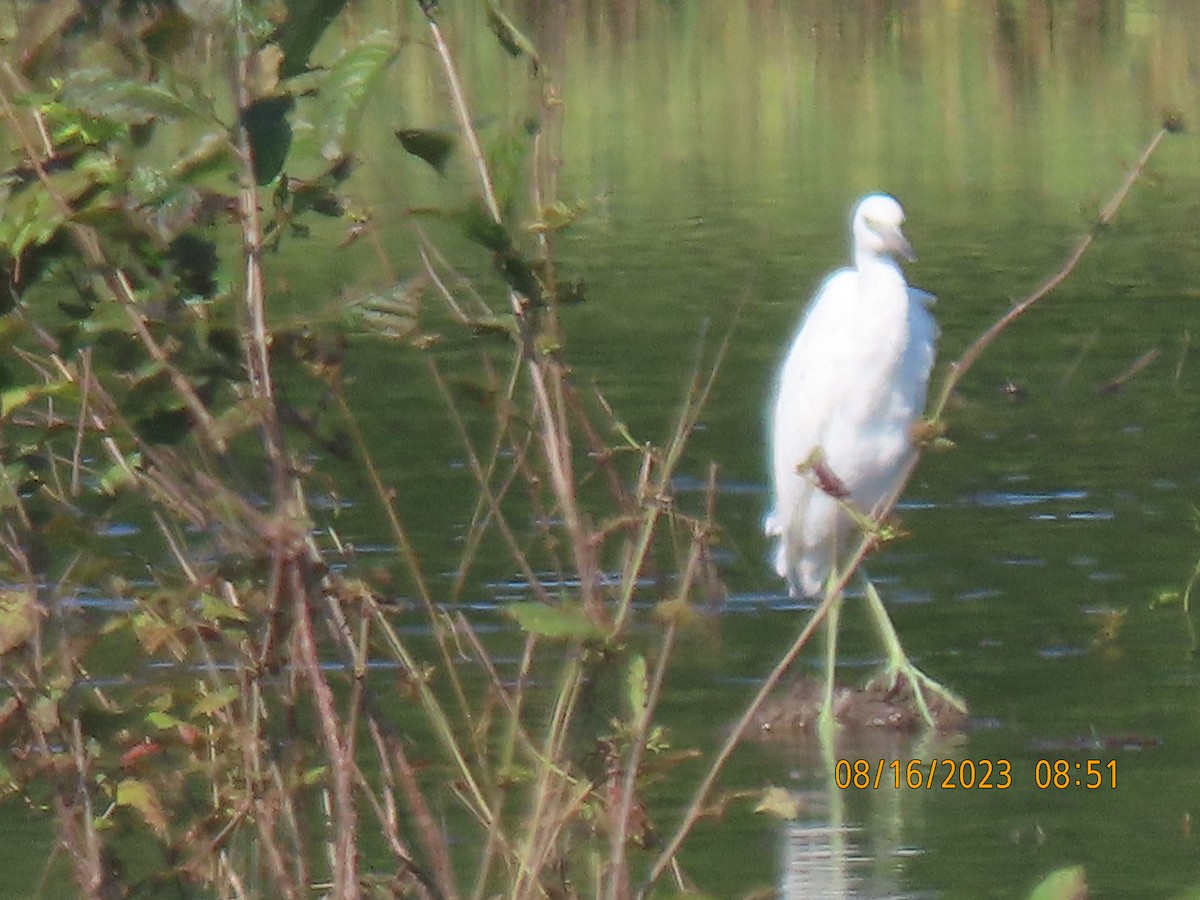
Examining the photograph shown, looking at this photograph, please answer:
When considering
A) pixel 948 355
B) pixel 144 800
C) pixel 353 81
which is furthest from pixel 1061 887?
pixel 948 355

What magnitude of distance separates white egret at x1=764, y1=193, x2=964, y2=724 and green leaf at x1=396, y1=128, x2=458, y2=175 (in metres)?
4.56

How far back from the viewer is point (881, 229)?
718 centimetres

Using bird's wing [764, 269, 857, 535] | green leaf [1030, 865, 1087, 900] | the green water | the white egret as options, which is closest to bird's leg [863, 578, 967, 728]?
the green water

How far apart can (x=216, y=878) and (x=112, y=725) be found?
27 centimetres

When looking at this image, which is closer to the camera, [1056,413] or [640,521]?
[640,521]

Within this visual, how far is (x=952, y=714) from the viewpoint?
6.20 meters

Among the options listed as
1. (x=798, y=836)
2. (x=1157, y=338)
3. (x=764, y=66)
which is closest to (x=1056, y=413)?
(x=1157, y=338)

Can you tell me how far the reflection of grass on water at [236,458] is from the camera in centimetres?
231

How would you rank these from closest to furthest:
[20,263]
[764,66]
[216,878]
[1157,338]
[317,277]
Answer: [20,263] → [216,878] → [1157,338] → [317,277] → [764,66]

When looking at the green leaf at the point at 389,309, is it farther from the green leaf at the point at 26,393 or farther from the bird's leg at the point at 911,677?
the bird's leg at the point at 911,677

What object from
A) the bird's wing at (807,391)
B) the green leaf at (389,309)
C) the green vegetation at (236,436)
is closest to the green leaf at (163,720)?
the green vegetation at (236,436)

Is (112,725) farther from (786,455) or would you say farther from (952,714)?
(786,455)

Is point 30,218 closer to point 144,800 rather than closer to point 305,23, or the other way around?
point 305,23

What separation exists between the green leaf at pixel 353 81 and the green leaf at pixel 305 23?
6 cm
